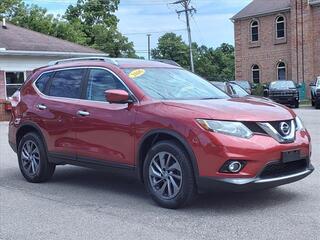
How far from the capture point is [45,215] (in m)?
6.39

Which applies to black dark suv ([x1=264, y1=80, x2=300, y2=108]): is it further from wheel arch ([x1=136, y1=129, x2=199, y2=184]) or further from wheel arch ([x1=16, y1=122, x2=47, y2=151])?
wheel arch ([x1=136, y1=129, x2=199, y2=184])

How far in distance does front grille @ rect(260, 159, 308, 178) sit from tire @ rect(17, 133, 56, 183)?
3.50 meters

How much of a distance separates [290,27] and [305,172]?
38703mm

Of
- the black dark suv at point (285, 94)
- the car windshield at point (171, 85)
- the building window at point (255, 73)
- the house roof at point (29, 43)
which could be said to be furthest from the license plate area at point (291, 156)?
the building window at point (255, 73)

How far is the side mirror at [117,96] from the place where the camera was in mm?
6719

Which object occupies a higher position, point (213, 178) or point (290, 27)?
point (290, 27)

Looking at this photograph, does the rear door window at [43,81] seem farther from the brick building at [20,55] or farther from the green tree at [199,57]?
the green tree at [199,57]

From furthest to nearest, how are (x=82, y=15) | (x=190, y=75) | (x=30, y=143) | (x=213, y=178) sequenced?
(x=82, y=15) < (x=30, y=143) < (x=190, y=75) < (x=213, y=178)

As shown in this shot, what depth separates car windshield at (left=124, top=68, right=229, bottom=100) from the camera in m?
6.97

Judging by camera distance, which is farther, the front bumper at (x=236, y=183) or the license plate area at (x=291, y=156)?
the license plate area at (x=291, y=156)


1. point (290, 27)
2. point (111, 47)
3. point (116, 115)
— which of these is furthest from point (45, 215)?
point (111, 47)

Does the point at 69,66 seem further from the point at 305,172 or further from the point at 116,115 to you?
the point at 305,172

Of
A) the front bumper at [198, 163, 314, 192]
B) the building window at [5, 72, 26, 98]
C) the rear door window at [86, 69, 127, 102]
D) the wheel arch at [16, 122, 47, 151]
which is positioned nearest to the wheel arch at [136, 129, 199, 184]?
the front bumper at [198, 163, 314, 192]

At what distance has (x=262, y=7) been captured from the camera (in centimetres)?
4600
